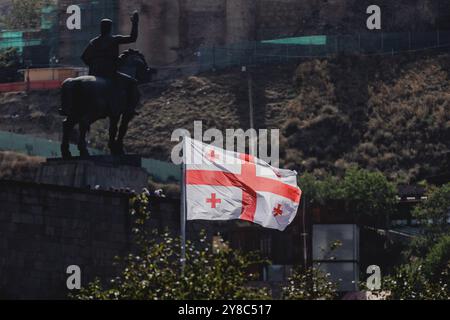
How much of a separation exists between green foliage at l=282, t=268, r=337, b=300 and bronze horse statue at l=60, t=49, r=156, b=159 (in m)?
4.86

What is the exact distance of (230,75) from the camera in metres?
137

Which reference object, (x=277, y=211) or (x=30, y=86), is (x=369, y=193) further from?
(x=277, y=211)

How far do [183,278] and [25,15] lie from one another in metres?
124

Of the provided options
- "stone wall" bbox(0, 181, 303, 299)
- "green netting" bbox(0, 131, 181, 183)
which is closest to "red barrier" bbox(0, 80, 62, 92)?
"green netting" bbox(0, 131, 181, 183)

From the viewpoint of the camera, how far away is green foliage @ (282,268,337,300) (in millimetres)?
46463

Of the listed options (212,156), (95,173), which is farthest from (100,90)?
(212,156)

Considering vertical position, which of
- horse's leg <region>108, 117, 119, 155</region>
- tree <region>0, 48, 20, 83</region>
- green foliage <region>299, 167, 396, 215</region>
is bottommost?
green foliage <region>299, 167, 396, 215</region>

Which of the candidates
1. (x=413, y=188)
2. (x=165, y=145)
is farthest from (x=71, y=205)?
(x=165, y=145)

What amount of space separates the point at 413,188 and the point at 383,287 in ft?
216

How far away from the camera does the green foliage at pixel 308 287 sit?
46.5m

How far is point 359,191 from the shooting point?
111m

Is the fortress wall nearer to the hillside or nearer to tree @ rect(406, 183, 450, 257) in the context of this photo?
tree @ rect(406, 183, 450, 257)

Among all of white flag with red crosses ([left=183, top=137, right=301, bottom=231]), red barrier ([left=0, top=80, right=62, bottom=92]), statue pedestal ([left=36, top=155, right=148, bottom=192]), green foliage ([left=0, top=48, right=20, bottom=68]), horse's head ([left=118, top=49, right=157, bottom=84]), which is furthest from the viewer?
green foliage ([left=0, top=48, right=20, bottom=68])
